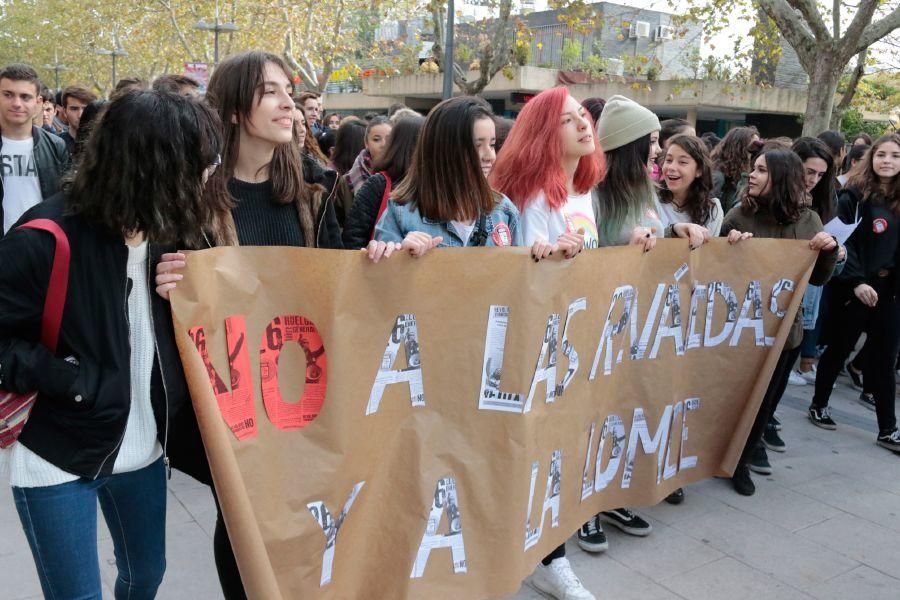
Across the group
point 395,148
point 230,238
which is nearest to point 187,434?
point 230,238

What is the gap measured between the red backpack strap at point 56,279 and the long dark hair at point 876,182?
15.7ft

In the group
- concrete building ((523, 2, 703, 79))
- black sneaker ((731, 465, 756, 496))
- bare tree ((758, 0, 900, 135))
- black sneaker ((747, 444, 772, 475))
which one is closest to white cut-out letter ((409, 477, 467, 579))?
black sneaker ((731, 465, 756, 496))

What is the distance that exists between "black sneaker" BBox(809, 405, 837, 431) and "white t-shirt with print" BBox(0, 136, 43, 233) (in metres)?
5.16

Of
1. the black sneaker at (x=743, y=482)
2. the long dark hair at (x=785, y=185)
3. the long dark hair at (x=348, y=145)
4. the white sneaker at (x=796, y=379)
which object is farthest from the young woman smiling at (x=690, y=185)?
the white sneaker at (x=796, y=379)

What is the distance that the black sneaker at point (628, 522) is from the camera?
148 inches

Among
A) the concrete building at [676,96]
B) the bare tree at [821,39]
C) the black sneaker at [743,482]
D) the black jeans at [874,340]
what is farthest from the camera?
the concrete building at [676,96]

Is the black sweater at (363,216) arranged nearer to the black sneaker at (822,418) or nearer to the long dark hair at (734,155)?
the long dark hair at (734,155)

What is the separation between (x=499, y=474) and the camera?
271 cm

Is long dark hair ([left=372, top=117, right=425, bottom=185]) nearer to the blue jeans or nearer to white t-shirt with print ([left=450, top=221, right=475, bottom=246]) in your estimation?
white t-shirt with print ([left=450, top=221, right=475, bottom=246])

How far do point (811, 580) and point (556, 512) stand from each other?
124 cm

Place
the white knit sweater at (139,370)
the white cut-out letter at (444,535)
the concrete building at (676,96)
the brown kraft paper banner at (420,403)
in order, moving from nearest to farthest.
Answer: the white knit sweater at (139,370), the brown kraft paper banner at (420,403), the white cut-out letter at (444,535), the concrete building at (676,96)

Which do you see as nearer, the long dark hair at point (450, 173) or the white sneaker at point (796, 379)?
the long dark hair at point (450, 173)

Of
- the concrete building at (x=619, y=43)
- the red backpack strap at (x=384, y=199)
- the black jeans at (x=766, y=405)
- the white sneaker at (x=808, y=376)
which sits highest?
the concrete building at (x=619, y=43)

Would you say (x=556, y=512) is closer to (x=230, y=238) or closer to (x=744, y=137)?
(x=230, y=238)
